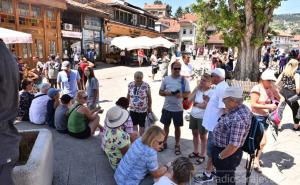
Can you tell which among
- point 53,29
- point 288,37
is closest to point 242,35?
point 53,29

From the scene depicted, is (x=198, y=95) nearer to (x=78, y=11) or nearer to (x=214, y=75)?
(x=214, y=75)

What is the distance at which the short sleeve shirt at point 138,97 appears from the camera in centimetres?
565

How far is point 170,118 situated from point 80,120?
5.70ft

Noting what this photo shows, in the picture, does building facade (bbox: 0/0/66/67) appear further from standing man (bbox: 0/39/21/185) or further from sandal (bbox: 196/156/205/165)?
standing man (bbox: 0/39/21/185)

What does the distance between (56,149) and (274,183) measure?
147 inches

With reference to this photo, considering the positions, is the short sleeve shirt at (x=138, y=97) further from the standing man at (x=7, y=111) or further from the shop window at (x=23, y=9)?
the shop window at (x=23, y=9)

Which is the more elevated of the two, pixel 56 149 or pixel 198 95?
pixel 198 95

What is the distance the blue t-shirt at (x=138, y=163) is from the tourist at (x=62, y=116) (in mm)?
2685

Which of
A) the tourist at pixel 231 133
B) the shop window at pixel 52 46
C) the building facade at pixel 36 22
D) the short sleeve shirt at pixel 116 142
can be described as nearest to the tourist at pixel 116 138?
the short sleeve shirt at pixel 116 142

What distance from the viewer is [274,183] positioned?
15.1ft

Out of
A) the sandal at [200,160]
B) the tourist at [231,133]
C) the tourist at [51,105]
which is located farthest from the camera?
the tourist at [51,105]

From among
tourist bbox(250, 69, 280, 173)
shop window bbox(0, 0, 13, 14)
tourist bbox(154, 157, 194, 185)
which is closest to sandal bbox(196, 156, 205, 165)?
tourist bbox(250, 69, 280, 173)

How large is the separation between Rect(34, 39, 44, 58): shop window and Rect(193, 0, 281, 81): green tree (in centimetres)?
1141

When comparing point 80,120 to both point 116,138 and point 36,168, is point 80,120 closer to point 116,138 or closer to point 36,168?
point 116,138
